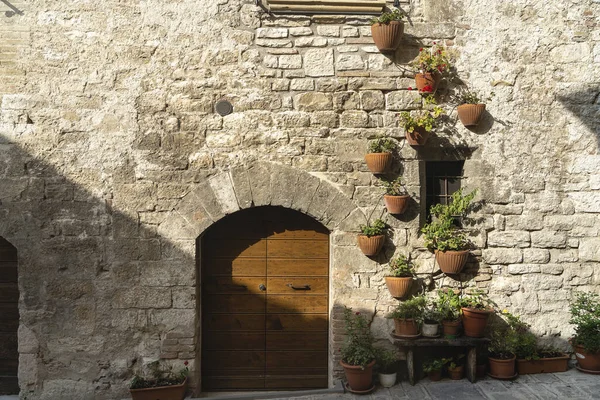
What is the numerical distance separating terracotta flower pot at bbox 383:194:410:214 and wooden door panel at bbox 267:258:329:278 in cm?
85

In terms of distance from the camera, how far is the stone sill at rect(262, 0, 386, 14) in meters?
4.20

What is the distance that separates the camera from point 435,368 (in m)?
4.15

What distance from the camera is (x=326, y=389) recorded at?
4117 millimetres

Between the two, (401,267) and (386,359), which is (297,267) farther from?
(386,359)

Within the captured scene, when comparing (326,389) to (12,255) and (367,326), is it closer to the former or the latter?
(367,326)

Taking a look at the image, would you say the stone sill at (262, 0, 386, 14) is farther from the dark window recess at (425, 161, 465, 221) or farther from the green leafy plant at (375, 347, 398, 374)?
the green leafy plant at (375, 347, 398, 374)

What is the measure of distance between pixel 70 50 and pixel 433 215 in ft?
12.6

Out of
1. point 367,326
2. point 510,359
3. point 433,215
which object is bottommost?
point 510,359

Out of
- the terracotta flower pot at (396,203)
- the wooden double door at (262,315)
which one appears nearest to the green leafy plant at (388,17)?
the terracotta flower pot at (396,203)

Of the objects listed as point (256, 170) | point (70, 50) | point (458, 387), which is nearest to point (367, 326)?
point (458, 387)

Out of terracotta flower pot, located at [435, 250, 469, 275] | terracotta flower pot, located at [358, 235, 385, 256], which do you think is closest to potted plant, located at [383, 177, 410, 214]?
terracotta flower pot, located at [358, 235, 385, 256]

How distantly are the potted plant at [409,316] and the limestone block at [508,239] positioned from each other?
90 centimetres

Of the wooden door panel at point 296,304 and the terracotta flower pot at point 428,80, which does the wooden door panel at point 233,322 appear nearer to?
the wooden door panel at point 296,304

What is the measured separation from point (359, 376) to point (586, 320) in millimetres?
2256
